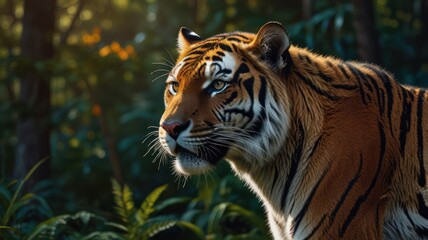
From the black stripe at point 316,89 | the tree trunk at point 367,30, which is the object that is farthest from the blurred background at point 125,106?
the black stripe at point 316,89

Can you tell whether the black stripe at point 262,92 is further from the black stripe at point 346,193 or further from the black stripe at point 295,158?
the black stripe at point 346,193

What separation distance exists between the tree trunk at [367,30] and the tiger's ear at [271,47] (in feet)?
12.5

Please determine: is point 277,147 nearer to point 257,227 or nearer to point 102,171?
point 257,227

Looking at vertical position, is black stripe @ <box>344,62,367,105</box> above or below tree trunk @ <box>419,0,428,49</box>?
above

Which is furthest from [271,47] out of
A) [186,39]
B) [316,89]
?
[186,39]

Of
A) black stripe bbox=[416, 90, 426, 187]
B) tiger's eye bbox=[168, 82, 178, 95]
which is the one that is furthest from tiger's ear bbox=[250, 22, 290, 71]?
black stripe bbox=[416, 90, 426, 187]

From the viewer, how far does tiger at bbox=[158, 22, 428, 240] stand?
3.84m

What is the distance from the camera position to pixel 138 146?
1037 centimetres

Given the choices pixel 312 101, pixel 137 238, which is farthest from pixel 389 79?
pixel 137 238

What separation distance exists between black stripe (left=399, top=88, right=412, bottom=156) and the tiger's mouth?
0.99 meters

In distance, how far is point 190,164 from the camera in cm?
396

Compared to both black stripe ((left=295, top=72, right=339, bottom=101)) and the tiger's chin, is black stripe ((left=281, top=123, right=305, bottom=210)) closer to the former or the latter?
black stripe ((left=295, top=72, right=339, bottom=101))

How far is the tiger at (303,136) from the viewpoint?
12.6 feet

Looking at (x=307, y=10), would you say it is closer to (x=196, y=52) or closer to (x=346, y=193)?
(x=196, y=52)
